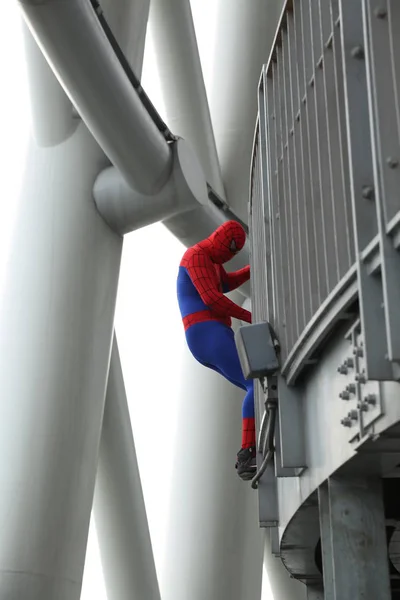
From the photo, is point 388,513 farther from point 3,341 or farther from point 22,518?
point 3,341

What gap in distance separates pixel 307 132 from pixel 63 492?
5174mm

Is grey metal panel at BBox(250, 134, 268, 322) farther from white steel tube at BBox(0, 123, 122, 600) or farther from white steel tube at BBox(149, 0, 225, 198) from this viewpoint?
white steel tube at BBox(149, 0, 225, 198)

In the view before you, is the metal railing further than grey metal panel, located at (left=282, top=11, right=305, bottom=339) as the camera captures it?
No

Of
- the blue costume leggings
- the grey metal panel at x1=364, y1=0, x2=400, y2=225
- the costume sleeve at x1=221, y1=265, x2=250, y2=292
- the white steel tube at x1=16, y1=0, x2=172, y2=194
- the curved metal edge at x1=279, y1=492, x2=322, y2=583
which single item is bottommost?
the curved metal edge at x1=279, y1=492, x2=322, y2=583

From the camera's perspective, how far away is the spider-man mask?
8.12 meters

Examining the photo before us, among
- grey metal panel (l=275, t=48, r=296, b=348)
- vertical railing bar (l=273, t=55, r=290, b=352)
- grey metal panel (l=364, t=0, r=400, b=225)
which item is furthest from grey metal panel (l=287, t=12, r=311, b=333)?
grey metal panel (l=364, t=0, r=400, b=225)

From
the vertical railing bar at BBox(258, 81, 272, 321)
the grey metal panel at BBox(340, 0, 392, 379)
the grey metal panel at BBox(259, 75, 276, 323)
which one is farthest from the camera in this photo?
the vertical railing bar at BBox(258, 81, 272, 321)

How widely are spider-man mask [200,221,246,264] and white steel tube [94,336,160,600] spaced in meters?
3.80

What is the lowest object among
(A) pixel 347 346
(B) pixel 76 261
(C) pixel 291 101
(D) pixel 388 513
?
(D) pixel 388 513

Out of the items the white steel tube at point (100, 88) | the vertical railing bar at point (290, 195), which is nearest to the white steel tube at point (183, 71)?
the white steel tube at point (100, 88)

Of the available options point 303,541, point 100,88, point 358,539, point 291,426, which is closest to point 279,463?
point 291,426

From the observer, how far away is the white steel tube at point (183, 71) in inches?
498

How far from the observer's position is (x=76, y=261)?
9.54 metres

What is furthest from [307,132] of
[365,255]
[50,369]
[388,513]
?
[50,369]
